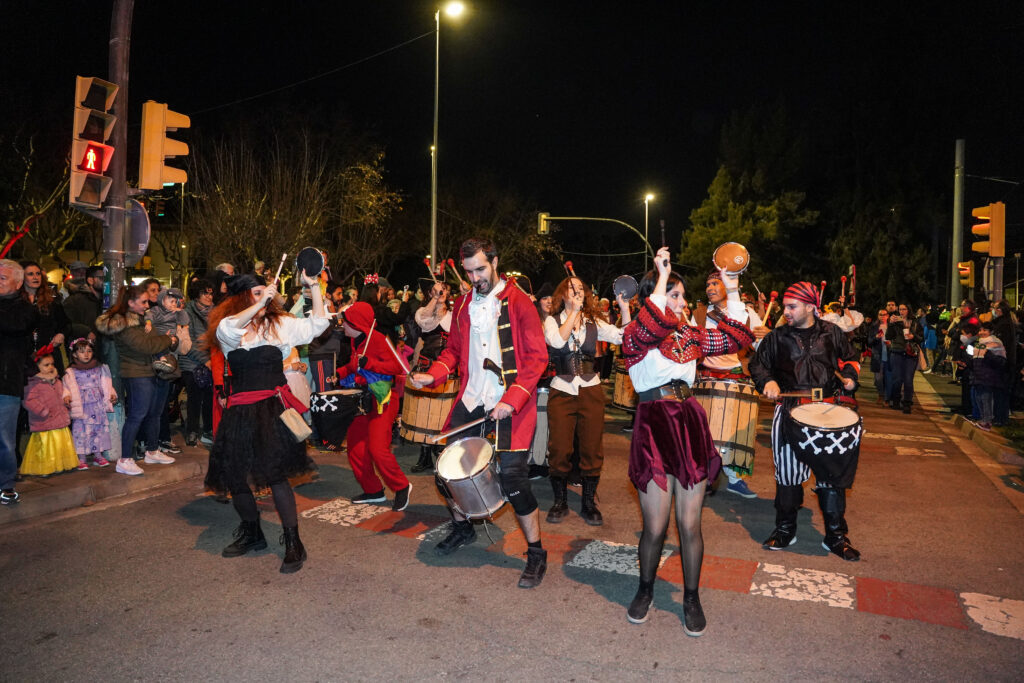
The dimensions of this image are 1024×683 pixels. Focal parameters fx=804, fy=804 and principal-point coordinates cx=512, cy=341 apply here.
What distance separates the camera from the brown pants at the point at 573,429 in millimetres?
6449

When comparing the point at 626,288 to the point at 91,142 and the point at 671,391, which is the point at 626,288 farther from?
the point at 91,142

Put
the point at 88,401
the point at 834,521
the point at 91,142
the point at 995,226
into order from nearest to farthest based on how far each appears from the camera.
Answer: the point at 834,521, the point at 88,401, the point at 91,142, the point at 995,226

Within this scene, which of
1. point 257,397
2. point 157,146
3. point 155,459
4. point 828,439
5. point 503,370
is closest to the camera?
point 503,370

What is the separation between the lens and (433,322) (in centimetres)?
793

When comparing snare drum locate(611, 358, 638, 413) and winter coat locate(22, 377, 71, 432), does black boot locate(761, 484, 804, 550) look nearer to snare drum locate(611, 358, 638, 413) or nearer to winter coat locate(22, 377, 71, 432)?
A: snare drum locate(611, 358, 638, 413)

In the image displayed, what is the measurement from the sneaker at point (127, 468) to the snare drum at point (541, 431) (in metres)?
3.78

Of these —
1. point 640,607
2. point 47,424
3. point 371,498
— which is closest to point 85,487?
point 47,424

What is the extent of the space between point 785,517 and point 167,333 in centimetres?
645

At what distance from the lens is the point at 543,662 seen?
154 inches

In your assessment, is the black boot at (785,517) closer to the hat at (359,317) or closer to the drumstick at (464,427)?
the drumstick at (464,427)

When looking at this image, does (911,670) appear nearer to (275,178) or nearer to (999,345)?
(999,345)

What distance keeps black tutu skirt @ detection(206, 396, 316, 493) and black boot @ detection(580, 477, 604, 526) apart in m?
2.42

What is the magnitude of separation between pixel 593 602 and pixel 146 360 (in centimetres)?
547

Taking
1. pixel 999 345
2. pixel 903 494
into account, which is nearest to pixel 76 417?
pixel 903 494
